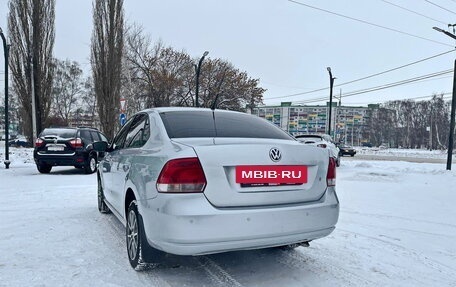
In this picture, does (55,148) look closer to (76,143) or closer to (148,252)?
(76,143)

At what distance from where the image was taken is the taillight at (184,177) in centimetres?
257

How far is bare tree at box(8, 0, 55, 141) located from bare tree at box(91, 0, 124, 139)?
2.93m

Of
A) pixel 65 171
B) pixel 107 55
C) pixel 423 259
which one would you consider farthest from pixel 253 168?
pixel 107 55

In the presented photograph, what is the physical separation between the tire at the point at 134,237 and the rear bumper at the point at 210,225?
0.31 metres

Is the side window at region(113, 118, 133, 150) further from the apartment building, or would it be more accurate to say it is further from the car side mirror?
the apartment building

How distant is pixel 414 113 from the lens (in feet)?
256

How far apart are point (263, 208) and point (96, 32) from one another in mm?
24583

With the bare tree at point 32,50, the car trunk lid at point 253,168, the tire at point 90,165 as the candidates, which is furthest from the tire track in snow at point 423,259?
the bare tree at point 32,50

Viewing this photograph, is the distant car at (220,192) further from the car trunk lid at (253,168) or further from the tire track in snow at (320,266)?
the tire track in snow at (320,266)

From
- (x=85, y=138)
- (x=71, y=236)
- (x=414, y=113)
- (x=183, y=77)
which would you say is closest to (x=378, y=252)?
(x=71, y=236)

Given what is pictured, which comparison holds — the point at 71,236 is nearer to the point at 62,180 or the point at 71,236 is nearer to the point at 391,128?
the point at 62,180

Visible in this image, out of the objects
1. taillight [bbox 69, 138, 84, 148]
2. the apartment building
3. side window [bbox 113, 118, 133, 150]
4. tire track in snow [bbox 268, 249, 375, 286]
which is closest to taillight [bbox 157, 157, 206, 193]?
tire track in snow [bbox 268, 249, 375, 286]

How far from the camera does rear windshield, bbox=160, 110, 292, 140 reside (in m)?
3.14

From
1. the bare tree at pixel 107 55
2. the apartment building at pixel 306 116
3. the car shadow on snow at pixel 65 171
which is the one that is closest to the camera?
the car shadow on snow at pixel 65 171
